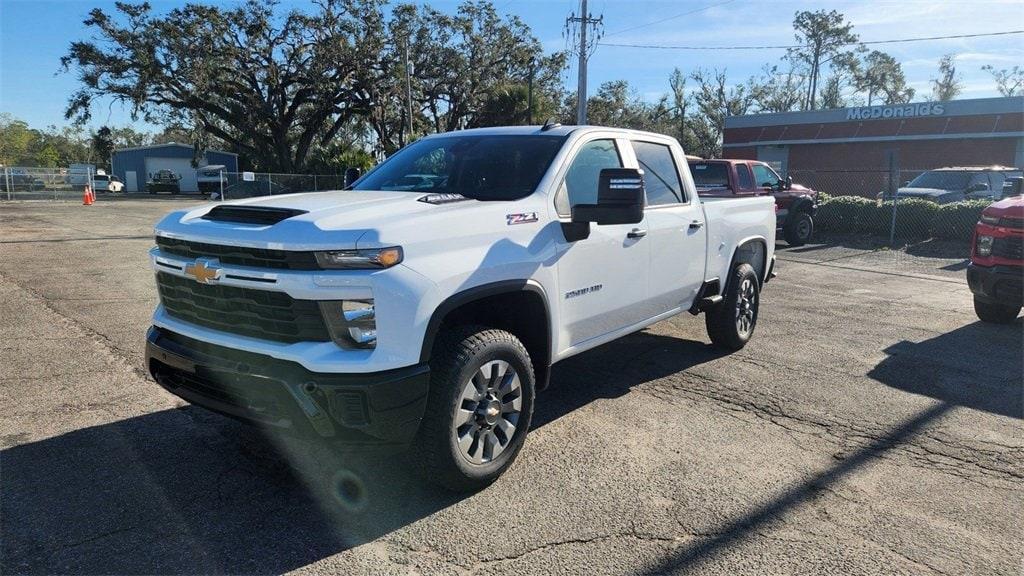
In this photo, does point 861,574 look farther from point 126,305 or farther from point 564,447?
point 126,305

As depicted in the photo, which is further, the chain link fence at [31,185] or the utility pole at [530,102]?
the utility pole at [530,102]

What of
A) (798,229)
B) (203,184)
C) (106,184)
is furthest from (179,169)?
(798,229)

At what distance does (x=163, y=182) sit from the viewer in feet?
175

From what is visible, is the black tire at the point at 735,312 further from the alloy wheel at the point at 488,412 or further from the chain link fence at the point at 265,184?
the chain link fence at the point at 265,184

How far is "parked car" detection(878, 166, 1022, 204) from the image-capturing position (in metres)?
17.0

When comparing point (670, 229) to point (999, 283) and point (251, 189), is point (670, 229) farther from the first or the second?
point (251, 189)

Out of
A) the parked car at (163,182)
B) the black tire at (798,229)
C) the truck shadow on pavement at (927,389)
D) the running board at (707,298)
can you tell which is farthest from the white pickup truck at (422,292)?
the parked car at (163,182)

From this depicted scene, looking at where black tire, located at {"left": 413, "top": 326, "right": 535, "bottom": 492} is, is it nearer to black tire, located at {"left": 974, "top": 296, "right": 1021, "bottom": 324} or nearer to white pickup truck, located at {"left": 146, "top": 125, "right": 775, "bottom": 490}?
white pickup truck, located at {"left": 146, "top": 125, "right": 775, "bottom": 490}

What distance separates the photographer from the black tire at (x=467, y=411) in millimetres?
3385

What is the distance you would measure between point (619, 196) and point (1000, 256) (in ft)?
A: 17.9

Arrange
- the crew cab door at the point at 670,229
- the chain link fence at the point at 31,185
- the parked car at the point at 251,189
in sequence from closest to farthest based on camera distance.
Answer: the crew cab door at the point at 670,229 < the parked car at the point at 251,189 < the chain link fence at the point at 31,185

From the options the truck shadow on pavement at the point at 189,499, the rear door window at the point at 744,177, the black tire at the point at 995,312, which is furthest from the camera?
the rear door window at the point at 744,177

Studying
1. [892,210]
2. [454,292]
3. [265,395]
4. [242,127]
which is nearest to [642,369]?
[454,292]

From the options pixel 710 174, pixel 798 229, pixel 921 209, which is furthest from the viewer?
pixel 798 229
